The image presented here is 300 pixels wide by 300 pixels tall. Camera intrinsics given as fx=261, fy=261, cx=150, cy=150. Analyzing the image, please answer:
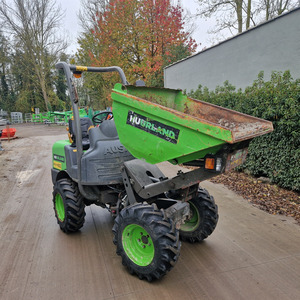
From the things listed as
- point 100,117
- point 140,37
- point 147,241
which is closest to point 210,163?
point 147,241

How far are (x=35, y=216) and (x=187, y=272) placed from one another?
2879mm

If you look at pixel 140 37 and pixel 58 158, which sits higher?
pixel 140 37

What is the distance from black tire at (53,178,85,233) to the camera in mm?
3441

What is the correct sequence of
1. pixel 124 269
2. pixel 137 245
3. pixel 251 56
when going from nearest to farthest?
pixel 137 245
pixel 124 269
pixel 251 56

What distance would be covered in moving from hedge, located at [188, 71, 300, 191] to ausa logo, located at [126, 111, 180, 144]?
3.42 meters

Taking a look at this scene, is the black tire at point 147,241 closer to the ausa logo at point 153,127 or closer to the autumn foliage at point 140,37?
the ausa logo at point 153,127

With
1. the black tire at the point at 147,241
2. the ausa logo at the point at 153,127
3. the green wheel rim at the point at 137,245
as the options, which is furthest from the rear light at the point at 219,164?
the green wheel rim at the point at 137,245

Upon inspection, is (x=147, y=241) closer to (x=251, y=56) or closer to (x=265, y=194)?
(x=265, y=194)

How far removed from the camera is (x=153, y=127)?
95.4 inches

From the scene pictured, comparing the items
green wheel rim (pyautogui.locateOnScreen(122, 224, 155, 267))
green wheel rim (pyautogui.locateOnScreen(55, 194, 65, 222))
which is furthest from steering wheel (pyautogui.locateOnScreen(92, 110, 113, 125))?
green wheel rim (pyautogui.locateOnScreen(122, 224, 155, 267))

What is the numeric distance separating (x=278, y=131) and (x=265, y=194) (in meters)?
1.31

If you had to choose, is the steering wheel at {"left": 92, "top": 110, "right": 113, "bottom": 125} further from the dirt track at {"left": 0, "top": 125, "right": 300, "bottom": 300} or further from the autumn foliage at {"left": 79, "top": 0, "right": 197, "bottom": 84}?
the autumn foliage at {"left": 79, "top": 0, "right": 197, "bottom": 84}

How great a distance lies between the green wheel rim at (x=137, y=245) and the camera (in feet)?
8.63

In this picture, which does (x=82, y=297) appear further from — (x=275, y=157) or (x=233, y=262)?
(x=275, y=157)
